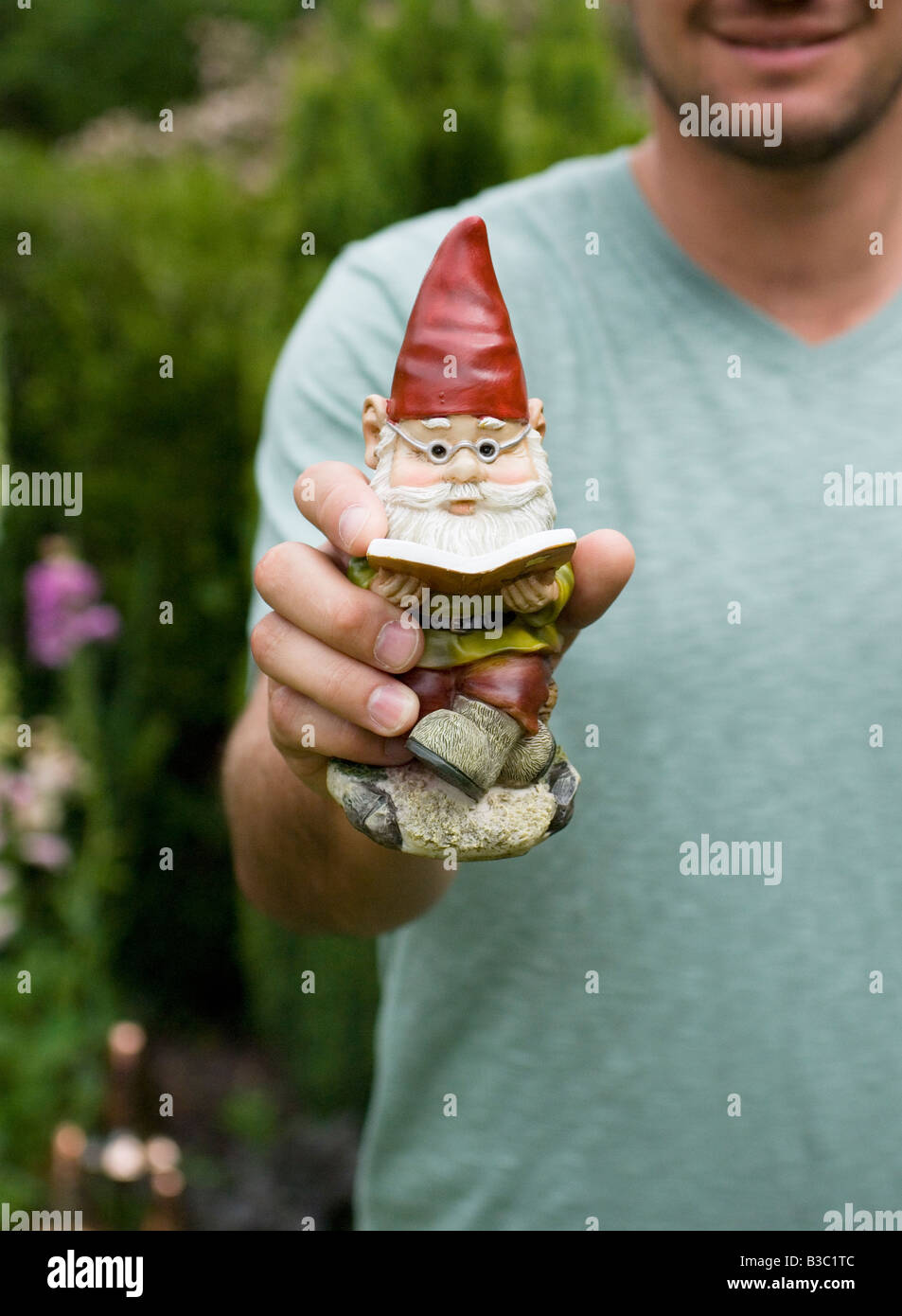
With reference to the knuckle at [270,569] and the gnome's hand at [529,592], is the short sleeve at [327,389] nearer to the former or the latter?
the knuckle at [270,569]

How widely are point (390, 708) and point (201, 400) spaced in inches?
144

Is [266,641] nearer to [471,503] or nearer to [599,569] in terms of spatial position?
[471,503]

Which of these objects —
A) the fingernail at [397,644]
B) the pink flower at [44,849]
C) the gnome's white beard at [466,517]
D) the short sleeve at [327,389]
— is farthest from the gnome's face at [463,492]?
the pink flower at [44,849]

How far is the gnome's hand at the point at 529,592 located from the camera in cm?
155

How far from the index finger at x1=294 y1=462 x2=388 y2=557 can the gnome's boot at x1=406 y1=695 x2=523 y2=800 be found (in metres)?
0.22

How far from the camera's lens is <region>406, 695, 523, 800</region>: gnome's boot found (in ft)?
4.92

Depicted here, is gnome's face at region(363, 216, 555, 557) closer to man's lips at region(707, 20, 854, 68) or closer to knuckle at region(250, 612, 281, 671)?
knuckle at region(250, 612, 281, 671)

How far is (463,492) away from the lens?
5.06 feet

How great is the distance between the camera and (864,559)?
2.22 m

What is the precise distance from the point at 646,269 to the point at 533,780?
3.77 feet

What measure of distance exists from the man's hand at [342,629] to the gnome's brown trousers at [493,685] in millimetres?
32

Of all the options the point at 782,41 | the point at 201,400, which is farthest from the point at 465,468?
the point at 201,400

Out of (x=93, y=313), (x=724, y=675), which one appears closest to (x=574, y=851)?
(x=724, y=675)

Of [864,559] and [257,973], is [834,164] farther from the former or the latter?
[257,973]
